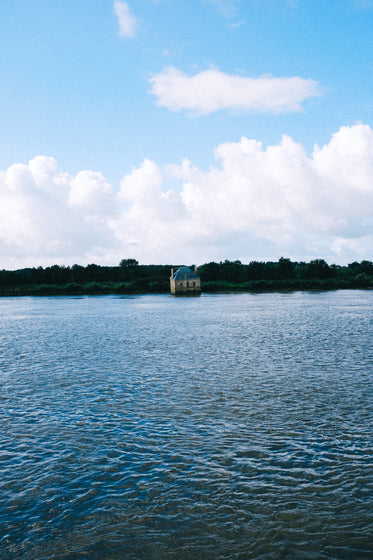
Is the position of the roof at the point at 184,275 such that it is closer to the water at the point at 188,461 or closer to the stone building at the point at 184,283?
the stone building at the point at 184,283

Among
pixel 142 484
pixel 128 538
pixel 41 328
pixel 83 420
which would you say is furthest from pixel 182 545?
pixel 41 328

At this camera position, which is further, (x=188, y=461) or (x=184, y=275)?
(x=184, y=275)

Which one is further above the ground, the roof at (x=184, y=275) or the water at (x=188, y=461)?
the roof at (x=184, y=275)

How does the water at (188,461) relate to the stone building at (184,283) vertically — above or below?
below

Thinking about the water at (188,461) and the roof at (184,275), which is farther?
the roof at (184,275)

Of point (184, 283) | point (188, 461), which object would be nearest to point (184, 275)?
point (184, 283)

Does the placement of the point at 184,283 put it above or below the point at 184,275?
below

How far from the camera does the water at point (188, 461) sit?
905 centimetres

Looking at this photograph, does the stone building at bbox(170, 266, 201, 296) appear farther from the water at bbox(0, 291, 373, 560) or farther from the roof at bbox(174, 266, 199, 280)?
the water at bbox(0, 291, 373, 560)

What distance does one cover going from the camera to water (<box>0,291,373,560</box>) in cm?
905

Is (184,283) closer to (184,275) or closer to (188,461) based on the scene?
(184,275)

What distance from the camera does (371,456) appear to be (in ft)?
41.5

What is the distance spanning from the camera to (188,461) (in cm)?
1291

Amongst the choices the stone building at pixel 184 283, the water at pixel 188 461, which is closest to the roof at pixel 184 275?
the stone building at pixel 184 283
